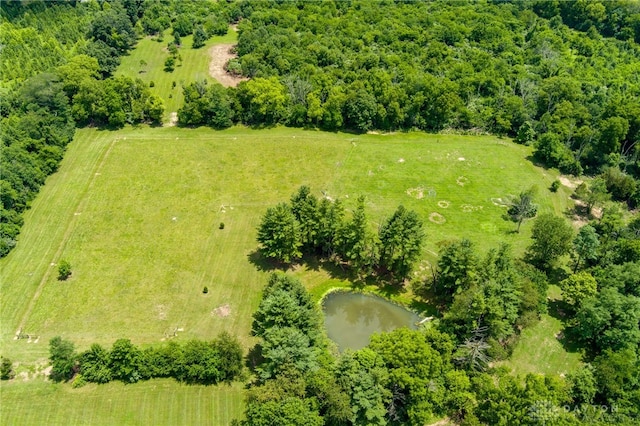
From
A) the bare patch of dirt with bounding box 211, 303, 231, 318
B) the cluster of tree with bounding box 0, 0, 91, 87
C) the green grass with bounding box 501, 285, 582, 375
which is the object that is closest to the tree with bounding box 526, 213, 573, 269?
the green grass with bounding box 501, 285, 582, 375

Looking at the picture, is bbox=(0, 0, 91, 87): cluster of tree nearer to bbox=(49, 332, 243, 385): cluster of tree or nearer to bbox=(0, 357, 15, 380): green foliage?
bbox=(0, 357, 15, 380): green foliage

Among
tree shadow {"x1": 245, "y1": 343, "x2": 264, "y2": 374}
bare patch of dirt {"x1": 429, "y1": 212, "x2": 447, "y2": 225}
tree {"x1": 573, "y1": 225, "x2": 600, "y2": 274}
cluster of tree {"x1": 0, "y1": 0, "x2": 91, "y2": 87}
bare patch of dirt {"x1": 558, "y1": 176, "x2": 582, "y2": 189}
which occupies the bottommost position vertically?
tree shadow {"x1": 245, "y1": 343, "x2": 264, "y2": 374}

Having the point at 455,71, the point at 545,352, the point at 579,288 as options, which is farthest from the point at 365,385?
the point at 455,71

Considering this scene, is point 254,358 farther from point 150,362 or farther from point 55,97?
point 55,97

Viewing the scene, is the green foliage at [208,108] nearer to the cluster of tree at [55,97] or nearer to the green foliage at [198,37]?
the cluster of tree at [55,97]

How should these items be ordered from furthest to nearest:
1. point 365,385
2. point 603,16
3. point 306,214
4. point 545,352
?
point 603,16 → point 306,214 → point 545,352 → point 365,385

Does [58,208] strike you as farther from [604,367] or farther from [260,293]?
[604,367]
